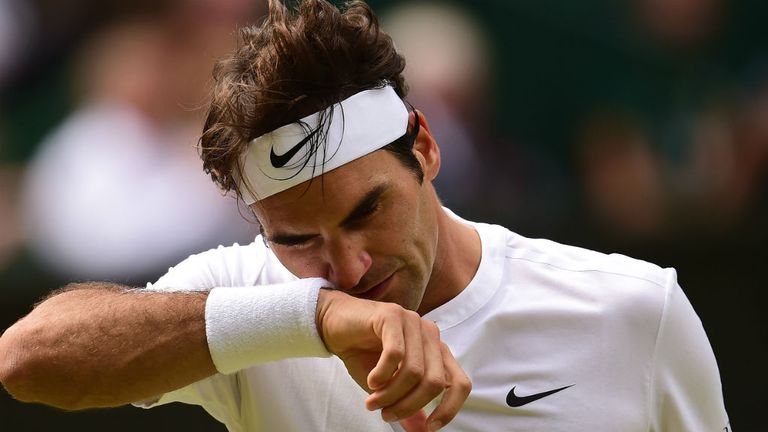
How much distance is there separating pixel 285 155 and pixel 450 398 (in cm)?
77

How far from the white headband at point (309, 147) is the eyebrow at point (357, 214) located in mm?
98

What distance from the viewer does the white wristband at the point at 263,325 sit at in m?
2.45

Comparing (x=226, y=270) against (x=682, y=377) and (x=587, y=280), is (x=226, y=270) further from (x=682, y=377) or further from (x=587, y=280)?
(x=682, y=377)

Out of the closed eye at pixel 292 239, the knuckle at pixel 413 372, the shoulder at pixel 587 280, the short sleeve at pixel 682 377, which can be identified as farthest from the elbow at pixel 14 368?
the short sleeve at pixel 682 377

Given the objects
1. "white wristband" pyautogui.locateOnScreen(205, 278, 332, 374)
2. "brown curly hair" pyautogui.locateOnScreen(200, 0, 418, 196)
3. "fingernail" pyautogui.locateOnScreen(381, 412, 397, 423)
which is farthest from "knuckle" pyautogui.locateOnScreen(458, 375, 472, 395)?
"brown curly hair" pyautogui.locateOnScreen(200, 0, 418, 196)

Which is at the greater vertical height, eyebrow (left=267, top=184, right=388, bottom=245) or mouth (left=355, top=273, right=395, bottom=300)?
eyebrow (left=267, top=184, right=388, bottom=245)

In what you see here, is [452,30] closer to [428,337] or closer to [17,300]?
[17,300]

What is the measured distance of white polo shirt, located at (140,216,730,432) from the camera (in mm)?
2904

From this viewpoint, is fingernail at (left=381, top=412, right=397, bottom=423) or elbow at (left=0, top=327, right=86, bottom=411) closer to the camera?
fingernail at (left=381, top=412, right=397, bottom=423)

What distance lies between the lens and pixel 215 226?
5.23 m

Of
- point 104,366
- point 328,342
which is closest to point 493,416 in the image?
point 328,342

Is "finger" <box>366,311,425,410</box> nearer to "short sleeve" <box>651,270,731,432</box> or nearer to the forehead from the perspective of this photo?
the forehead

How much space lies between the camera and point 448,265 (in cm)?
307

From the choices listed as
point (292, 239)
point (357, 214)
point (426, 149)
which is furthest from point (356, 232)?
point (426, 149)
